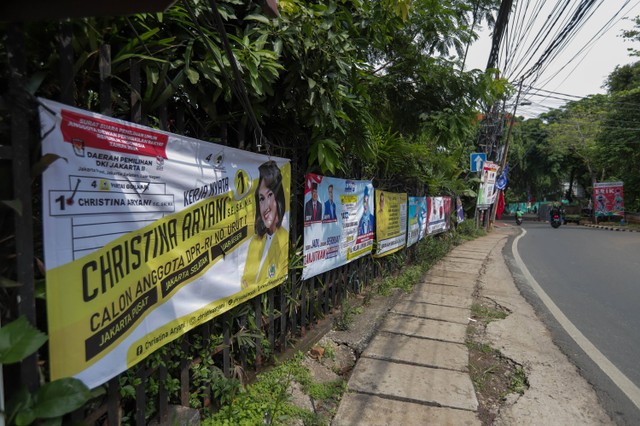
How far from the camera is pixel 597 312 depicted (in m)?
5.31

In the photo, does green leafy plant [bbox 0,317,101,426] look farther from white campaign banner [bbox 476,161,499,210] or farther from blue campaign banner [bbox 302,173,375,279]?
white campaign banner [bbox 476,161,499,210]

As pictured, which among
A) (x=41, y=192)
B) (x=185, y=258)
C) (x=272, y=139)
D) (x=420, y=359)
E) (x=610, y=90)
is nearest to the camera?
(x=41, y=192)

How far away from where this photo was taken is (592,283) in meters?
7.06

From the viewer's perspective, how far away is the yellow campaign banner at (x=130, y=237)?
4.58 ft

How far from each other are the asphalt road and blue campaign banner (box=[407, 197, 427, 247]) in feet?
6.64

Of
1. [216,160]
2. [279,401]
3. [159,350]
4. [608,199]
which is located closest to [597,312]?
[279,401]

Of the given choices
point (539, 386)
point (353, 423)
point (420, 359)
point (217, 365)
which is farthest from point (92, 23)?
point (539, 386)

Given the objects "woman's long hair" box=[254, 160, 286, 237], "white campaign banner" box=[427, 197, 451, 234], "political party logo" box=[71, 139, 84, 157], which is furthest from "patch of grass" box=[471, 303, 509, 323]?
"political party logo" box=[71, 139, 84, 157]

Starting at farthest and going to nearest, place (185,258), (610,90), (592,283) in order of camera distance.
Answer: (610,90), (592,283), (185,258)

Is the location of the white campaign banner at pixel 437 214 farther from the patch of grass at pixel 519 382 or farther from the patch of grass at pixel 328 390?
the patch of grass at pixel 328 390

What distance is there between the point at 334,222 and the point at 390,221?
7.13 feet

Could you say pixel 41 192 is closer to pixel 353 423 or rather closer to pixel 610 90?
pixel 353 423

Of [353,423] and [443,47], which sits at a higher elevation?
[443,47]

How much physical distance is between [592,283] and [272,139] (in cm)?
684
